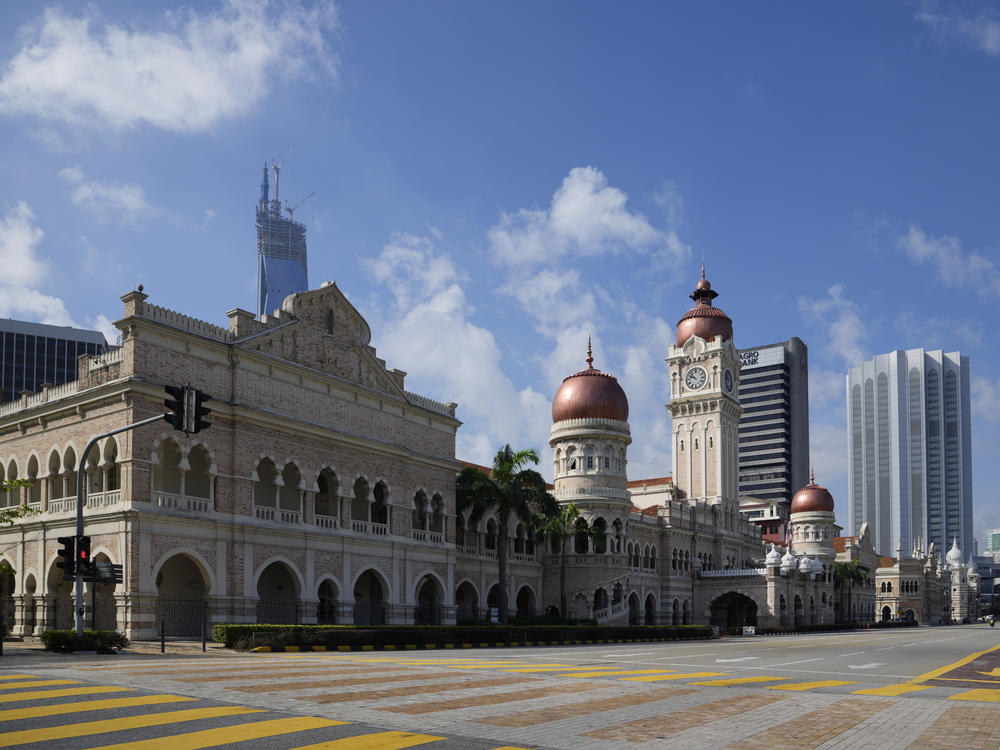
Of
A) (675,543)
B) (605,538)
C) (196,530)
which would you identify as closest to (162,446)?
(196,530)

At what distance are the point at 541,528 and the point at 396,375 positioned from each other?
15.2 metres

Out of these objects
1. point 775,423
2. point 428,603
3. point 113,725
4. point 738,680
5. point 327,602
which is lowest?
point 428,603

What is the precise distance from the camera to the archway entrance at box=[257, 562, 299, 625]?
42.4 meters

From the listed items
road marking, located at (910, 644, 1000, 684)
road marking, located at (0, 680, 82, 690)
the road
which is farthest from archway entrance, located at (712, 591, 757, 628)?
road marking, located at (0, 680, 82, 690)

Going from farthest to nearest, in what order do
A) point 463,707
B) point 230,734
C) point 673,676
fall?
1. point 673,676
2. point 463,707
3. point 230,734

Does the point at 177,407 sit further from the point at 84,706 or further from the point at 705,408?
the point at 705,408

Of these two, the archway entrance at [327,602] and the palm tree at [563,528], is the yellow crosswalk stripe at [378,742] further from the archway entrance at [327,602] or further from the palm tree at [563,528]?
the palm tree at [563,528]

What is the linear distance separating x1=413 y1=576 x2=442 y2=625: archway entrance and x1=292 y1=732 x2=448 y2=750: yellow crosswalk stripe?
39536mm

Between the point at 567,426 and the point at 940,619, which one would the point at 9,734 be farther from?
the point at 940,619

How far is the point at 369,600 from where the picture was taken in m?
49.8

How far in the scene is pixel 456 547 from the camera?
54.0 metres

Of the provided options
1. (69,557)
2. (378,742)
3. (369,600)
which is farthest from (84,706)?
(369,600)

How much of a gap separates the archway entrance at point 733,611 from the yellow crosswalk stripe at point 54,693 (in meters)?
74.2

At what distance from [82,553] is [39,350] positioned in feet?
370
